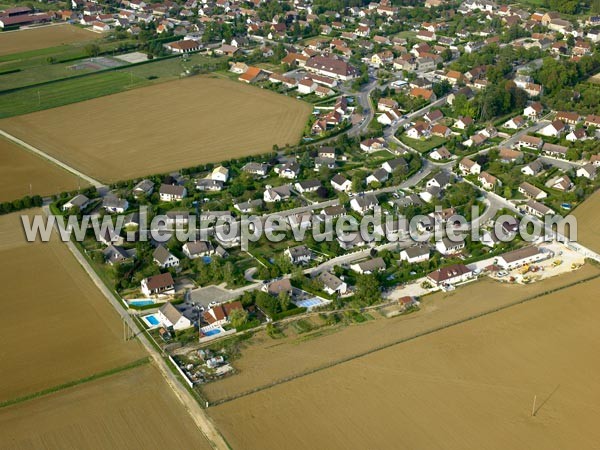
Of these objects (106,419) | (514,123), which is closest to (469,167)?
(514,123)

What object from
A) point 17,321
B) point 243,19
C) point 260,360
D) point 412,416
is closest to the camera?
point 412,416

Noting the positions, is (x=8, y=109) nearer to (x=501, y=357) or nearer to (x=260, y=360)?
(x=260, y=360)

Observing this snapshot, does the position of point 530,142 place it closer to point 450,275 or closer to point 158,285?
point 450,275

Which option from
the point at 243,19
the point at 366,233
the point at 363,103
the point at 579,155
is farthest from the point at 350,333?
the point at 243,19

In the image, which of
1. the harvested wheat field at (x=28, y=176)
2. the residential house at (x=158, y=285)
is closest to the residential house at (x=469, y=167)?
the residential house at (x=158, y=285)

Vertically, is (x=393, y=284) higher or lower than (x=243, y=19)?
lower

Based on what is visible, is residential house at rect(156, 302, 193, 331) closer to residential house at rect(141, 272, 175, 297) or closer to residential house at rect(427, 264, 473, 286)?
residential house at rect(141, 272, 175, 297)
